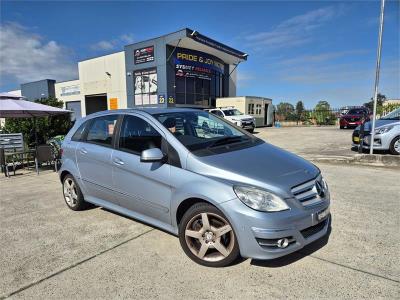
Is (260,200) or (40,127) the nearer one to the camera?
(260,200)

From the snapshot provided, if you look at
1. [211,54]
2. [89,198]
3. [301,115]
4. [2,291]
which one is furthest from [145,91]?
[2,291]

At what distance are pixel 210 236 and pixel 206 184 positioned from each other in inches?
21.2

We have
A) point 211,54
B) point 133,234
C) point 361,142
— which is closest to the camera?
point 133,234

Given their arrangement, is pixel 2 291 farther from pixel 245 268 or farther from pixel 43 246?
pixel 245 268

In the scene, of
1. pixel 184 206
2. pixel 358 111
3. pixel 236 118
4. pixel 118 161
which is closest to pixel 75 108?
pixel 236 118

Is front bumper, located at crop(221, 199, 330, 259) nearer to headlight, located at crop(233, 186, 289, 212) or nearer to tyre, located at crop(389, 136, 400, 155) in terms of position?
headlight, located at crop(233, 186, 289, 212)

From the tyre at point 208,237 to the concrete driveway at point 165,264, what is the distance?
0.37 feet

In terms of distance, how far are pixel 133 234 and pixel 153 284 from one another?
125cm

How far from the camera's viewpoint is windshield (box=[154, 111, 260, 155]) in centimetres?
360

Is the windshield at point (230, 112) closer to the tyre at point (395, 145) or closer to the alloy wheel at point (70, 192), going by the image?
the tyre at point (395, 145)

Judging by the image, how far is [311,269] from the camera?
305 centimetres

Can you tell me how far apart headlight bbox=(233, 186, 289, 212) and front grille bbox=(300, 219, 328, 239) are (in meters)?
0.38

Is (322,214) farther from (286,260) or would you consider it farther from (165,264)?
(165,264)

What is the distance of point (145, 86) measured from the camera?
27.8 meters
